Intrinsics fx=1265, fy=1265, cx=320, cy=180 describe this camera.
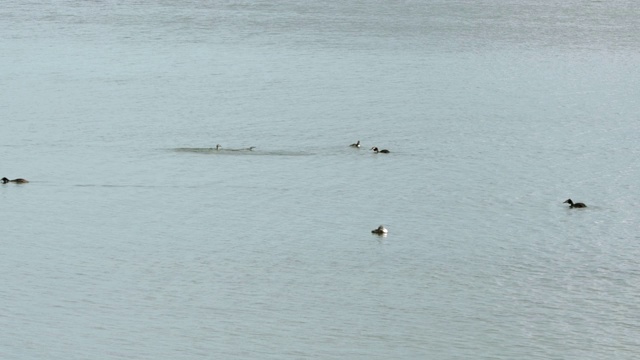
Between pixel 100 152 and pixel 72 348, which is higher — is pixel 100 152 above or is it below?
above

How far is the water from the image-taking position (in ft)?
69.7

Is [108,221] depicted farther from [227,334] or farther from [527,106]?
[527,106]

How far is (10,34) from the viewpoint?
202 feet

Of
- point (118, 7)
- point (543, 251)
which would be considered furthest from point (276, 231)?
point (118, 7)

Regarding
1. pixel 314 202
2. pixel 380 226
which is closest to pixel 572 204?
pixel 380 226

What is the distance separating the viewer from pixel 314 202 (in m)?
30.0

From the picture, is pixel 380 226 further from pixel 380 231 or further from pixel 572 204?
pixel 572 204

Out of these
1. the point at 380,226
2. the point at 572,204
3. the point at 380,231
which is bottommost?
the point at 380,231

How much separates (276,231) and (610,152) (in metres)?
13.4

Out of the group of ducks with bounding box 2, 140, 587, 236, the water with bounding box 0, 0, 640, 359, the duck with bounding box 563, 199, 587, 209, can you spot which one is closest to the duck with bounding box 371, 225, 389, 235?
the group of ducks with bounding box 2, 140, 587, 236

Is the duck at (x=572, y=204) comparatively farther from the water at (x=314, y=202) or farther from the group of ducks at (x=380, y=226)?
the water at (x=314, y=202)

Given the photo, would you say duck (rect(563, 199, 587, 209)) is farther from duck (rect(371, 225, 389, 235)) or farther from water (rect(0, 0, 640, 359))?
duck (rect(371, 225, 389, 235))

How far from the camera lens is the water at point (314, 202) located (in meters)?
21.2

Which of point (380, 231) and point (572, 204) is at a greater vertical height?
point (572, 204)
